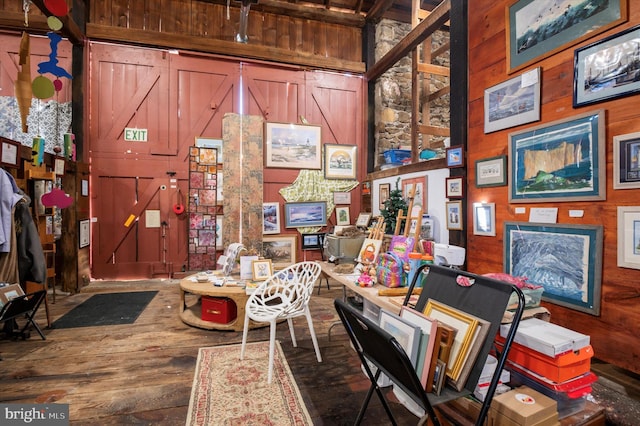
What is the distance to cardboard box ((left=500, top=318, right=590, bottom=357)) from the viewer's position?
1.36 metres

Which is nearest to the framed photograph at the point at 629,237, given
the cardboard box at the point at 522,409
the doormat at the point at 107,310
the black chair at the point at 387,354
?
the cardboard box at the point at 522,409

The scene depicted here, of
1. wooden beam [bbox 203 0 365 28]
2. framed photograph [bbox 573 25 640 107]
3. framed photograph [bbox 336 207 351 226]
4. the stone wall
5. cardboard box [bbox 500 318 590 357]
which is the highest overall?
wooden beam [bbox 203 0 365 28]

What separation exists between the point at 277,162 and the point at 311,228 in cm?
149

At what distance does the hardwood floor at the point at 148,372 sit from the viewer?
2057mm

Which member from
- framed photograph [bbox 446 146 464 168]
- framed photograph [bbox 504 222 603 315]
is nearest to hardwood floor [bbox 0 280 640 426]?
framed photograph [bbox 504 222 603 315]

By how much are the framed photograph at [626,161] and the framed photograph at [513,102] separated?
69 centimetres

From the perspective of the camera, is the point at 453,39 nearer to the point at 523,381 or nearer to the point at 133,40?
the point at 523,381

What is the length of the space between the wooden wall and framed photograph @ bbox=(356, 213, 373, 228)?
2.49 metres

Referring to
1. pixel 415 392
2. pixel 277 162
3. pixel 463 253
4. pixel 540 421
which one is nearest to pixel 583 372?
pixel 540 421

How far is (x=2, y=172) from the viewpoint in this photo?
10.5 feet

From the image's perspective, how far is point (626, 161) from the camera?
211cm

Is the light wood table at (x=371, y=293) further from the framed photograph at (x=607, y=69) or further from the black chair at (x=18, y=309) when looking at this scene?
the black chair at (x=18, y=309)

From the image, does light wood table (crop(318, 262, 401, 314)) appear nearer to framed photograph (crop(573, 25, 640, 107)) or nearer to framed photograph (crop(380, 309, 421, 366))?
framed photograph (crop(380, 309, 421, 366))

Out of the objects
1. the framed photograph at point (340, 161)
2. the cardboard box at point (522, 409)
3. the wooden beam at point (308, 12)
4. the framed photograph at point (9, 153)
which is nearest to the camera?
the cardboard box at point (522, 409)
